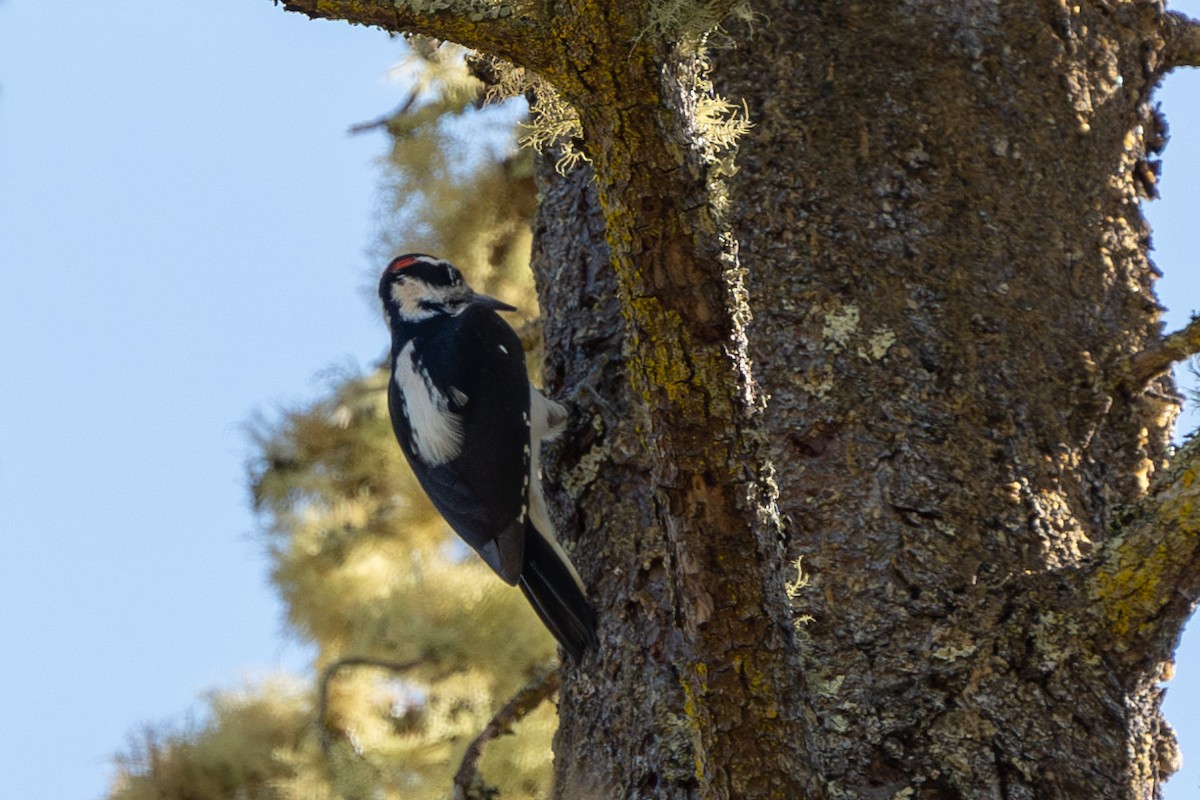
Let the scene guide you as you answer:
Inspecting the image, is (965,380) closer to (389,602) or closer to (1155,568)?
(1155,568)

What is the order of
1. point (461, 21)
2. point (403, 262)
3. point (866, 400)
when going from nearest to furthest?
point (461, 21)
point (866, 400)
point (403, 262)

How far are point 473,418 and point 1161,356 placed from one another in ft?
4.75

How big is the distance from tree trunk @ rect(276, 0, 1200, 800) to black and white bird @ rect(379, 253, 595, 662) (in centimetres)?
27

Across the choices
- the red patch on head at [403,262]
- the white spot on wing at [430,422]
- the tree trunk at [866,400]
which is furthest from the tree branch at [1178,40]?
the red patch on head at [403,262]

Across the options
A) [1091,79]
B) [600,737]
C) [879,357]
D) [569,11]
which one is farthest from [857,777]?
[1091,79]

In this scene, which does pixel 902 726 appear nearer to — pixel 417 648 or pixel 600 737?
pixel 600 737

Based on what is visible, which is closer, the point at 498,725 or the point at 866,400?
the point at 866,400

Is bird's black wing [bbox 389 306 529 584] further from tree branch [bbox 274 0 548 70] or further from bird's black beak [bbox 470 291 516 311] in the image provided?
tree branch [bbox 274 0 548 70]

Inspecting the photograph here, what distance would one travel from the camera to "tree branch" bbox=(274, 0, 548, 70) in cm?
148

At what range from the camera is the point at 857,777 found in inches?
66.8

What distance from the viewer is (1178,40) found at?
95.0 inches

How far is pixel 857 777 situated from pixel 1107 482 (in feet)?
2.07

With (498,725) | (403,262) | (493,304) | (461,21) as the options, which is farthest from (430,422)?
(461,21)

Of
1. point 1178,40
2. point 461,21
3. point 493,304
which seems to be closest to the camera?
point 461,21
